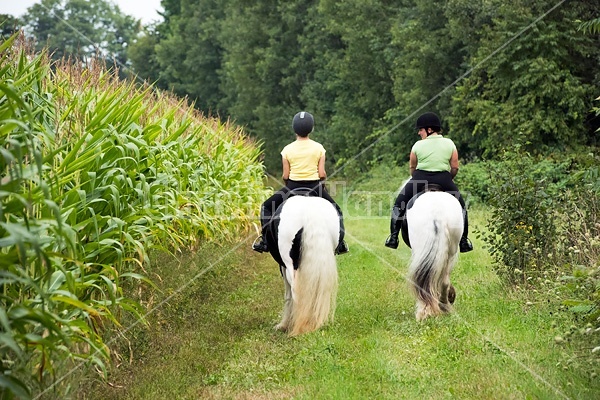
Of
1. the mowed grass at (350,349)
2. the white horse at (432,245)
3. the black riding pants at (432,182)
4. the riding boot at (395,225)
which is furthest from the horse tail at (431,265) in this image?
the riding boot at (395,225)

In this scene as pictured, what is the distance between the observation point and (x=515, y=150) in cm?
966

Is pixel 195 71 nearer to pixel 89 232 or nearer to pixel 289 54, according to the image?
pixel 289 54

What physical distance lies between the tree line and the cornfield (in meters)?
1.02

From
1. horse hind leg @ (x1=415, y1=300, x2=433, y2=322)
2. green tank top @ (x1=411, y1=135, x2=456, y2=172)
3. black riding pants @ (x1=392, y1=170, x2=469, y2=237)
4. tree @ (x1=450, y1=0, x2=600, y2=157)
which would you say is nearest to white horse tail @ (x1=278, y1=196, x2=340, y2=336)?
horse hind leg @ (x1=415, y1=300, x2=433, y2=322)

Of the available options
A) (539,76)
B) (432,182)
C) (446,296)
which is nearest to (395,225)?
(432,182)

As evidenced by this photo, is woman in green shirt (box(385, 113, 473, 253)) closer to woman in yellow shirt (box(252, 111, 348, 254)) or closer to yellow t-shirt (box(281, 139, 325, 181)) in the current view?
woman in yellow shirt (box(252, 111, 348, 254))

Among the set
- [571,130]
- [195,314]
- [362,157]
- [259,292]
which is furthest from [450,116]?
[195,314]

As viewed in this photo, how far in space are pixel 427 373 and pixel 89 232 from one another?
290 centimetres

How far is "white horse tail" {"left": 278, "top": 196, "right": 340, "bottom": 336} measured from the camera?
8.25 meters

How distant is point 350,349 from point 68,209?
3.08 m

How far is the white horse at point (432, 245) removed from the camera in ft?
28.1

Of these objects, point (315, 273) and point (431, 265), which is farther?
point (431, 265)

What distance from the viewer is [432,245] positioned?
8.59 meters

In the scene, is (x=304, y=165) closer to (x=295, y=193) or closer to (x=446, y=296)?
(x=295, y=193)
